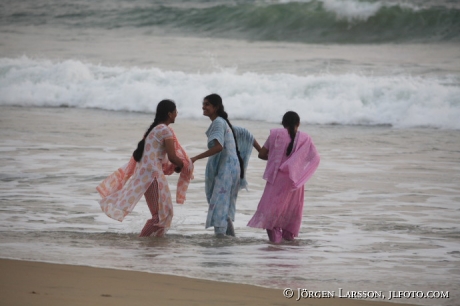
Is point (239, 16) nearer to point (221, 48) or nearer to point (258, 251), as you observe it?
point (221, 48)

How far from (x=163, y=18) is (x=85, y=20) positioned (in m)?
3.50

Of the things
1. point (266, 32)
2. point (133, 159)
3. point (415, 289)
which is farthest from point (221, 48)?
point (415, 289)

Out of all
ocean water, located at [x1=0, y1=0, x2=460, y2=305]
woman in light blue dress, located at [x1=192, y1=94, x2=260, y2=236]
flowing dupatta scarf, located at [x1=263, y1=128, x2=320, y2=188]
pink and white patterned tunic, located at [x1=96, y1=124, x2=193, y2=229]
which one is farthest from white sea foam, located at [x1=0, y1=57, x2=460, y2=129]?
pink and white patterned tunic, located at [x1=96, y1=124, x2=193, y2=229]

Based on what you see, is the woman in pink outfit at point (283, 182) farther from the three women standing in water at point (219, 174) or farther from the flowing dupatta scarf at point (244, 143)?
the flowing dupatta scarf at point (244, 143)

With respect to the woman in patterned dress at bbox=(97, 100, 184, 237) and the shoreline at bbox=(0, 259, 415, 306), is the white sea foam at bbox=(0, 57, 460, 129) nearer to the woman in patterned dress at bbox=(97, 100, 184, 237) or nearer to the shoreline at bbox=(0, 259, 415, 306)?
the woman in patterned dress at bbox=(97, 100, 184, 237)

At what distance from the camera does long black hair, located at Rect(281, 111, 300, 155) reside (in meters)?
7.60

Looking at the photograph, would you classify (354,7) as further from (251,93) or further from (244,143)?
(244,143)

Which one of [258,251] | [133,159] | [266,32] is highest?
[266,32]

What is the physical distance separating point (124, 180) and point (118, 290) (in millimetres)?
2289

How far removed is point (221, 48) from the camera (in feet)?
92.0

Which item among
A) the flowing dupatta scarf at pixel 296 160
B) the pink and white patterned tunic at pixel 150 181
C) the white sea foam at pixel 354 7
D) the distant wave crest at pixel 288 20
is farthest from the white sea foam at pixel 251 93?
the pink and white patterned tunic at pixel 150 181

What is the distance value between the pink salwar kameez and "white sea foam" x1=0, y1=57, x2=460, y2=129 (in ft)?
33.3

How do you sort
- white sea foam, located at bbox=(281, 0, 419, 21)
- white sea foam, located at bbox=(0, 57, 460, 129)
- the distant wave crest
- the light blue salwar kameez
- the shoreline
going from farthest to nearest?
white sea foam, located at bbox=(281, 0, 419, 21) → the distant wave crest → white sea foam, located at bbox=(0, 57, 460, 129) → the light blue salwar kameez → the shoreline

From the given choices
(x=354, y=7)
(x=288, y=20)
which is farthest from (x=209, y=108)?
(x=288, y=20)
